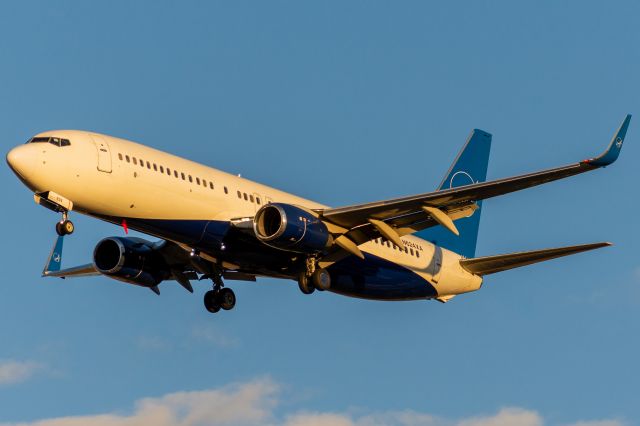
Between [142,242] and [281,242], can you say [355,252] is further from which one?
[142,242]

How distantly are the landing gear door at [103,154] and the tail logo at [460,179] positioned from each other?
20271mm

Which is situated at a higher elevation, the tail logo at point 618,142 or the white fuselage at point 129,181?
the tail logo at point 618,142

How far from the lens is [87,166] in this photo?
4125cm

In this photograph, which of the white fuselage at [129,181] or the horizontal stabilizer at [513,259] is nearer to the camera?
the white fuselage at [129,181]

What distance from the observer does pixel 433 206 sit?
4409 centimetres

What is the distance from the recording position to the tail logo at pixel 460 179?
57375 millimetres

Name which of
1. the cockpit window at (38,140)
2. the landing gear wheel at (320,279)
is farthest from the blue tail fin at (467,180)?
the cockpit window at (38,140)

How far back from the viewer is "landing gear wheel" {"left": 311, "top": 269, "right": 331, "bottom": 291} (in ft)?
150

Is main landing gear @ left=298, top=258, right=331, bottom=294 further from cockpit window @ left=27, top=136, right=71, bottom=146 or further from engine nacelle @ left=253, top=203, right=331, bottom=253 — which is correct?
cockpit window @ left=27, top=136, right=71, bottom=146

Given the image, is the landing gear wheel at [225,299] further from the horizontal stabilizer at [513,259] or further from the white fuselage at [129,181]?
the horizontal stabilizer at [513,259]

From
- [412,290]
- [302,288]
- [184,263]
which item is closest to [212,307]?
[184,263]

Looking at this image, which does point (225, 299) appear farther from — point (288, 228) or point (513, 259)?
point (513, 259)

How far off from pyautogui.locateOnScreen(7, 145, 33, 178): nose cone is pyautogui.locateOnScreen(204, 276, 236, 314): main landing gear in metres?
11.0

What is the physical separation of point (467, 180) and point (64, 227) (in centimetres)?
2300
